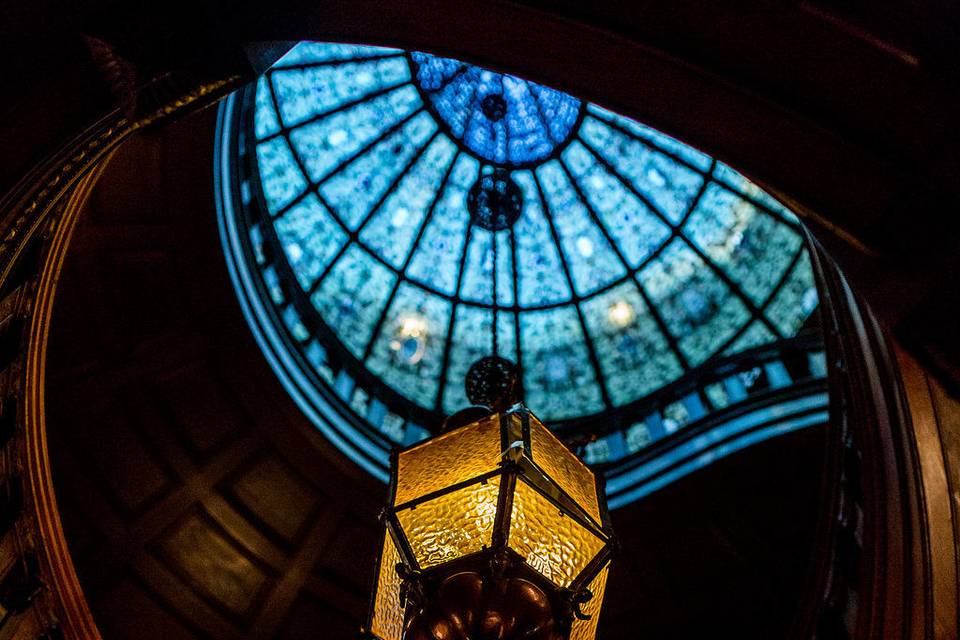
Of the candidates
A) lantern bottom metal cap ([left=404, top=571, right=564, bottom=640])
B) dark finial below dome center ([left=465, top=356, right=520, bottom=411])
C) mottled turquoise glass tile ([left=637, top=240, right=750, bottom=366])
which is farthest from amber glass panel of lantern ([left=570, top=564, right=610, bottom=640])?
mottled turquoise glass tile ([left=637, top=240, right=750, bottom=366])

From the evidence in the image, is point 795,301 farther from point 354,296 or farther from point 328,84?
point 328,84

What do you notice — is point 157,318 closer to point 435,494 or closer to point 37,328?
point 37,328

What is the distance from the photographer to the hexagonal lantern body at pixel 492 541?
232cm

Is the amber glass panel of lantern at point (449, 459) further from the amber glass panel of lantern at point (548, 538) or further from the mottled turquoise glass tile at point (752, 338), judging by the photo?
the mottled turquoise glass tile at point (752, 338)

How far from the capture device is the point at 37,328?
11.0ft

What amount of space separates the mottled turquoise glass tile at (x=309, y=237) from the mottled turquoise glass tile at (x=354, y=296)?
Result: 0.54ft

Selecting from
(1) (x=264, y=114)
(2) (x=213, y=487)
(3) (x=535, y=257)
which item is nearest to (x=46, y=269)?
(2) (x=213, y=487)

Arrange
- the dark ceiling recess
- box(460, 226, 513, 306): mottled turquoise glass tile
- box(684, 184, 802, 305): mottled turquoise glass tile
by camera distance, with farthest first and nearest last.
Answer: box(460, 226, 513, 306): mottled turquoise glass tile → box(684, 184, 802, 305): mottled turquoise glass tile → the dark ceiling recess

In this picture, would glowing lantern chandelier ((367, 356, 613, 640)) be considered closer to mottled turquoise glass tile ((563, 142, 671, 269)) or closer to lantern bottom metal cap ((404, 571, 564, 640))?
lantern bottom metal cap ((404, 571, 564, 640))

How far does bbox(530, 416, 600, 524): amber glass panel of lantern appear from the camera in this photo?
2.87 m

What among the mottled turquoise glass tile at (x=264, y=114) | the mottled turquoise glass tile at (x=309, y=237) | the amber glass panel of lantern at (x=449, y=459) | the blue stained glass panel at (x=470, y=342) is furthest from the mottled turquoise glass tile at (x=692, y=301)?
the amber glass panel of lantern at (x=449, y=459)

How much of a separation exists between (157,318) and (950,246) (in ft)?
19.8

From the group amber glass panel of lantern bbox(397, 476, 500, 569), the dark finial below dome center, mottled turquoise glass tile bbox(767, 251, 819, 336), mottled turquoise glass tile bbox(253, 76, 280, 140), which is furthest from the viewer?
mottled turquoise glass tile bbox(253, 76, 280, 140)

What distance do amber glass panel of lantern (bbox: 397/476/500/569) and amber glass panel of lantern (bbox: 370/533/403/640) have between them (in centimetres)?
10
